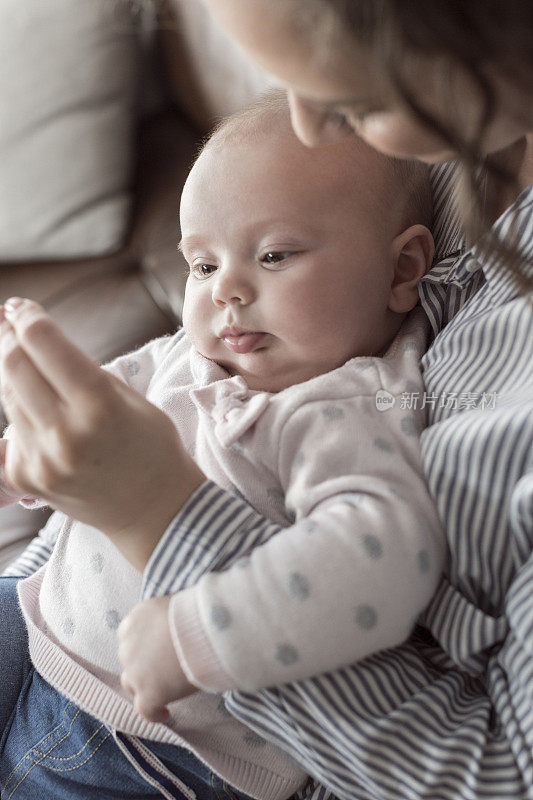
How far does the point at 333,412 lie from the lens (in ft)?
2.37

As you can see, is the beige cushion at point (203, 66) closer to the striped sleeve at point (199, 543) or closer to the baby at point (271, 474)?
the baby at point (271, 474)

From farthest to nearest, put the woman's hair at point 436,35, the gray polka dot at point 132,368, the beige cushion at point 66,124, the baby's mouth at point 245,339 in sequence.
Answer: the beige cushion at point 66,124
the gray polka dot at point 132,368
the baby's mouth at point 245,339
the woman's hair at point 436,35

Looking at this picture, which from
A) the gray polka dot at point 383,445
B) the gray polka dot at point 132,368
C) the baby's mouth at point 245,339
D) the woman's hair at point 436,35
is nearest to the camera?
the woman's hair at point 436,35

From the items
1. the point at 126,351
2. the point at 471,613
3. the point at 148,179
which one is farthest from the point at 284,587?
the point at 148,179

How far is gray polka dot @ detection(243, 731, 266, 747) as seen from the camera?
730mm

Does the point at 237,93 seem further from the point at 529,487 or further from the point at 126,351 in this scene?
the point at 529,487

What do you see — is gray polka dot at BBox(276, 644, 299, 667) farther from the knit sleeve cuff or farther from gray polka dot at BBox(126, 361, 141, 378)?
gray polka dot at BBox(126, 361, 141, 378)

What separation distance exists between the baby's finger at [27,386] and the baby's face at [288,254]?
9.4 inches

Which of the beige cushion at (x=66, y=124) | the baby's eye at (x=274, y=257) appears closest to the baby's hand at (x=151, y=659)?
the baby's eye at (x=274, y=257)

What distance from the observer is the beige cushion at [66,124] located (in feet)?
4.80

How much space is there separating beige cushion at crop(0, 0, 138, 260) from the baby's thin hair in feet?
2.28

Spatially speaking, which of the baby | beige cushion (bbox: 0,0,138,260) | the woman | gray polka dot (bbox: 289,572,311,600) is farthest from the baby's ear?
beige cushion (bbox: 0,0,138,260)

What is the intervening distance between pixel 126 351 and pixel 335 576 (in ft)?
2.70

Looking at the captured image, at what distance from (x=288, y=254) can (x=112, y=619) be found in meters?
0.37
